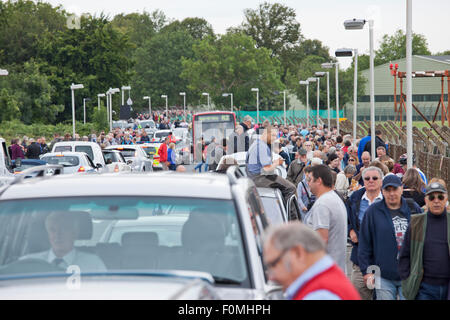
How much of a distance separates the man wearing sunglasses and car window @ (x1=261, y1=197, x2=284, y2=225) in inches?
85.0

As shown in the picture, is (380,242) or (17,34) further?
(17,34)

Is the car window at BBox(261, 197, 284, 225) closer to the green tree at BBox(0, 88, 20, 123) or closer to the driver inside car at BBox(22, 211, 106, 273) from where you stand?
the driver inside car at BBox(22, 211, 106, 273)

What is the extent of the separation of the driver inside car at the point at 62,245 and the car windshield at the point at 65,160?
1793 centimetres

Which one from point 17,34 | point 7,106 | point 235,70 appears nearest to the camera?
point 7,106

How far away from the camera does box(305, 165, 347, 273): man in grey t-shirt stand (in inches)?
292

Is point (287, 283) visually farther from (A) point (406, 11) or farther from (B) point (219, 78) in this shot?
(B) point (219, 78)

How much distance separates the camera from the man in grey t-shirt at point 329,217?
24.3 feet

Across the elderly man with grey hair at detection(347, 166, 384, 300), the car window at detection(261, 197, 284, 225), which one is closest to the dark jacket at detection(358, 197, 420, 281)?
the elderly man with grey hair at detection(347, 166, 384, 300)

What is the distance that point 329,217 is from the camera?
7438 mm

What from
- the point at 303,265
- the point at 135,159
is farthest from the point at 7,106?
the point at 303,265

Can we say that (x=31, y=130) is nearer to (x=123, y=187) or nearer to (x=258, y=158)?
(x=258, y=158)

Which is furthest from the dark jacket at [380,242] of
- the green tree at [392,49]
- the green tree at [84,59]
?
the green tree at [392,49]

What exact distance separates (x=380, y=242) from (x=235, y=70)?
99.2m
